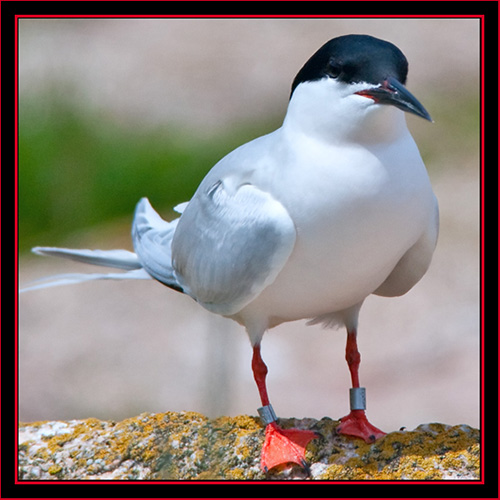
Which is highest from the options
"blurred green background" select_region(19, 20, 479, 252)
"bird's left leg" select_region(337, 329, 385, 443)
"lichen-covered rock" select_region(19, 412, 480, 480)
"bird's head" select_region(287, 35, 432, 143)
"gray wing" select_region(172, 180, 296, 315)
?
"blurred green background" select_region(19, 20, 479, 252)

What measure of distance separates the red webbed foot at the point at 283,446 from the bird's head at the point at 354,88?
1.22m

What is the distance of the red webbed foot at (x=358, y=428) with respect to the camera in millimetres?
4211

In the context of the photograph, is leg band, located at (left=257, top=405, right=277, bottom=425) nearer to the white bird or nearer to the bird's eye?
the white bird

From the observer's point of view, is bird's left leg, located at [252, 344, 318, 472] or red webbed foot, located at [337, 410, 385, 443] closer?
bird's left leg, located at [252, 344, 318, 472]

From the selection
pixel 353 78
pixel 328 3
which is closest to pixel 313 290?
pixel 353 78

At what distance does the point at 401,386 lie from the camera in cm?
787

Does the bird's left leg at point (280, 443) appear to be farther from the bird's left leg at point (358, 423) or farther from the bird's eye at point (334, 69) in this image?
the bird's eye at point (334, 69)

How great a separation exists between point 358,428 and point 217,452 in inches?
23.1

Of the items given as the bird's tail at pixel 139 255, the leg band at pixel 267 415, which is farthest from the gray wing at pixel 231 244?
the leg band at pixel 267 415

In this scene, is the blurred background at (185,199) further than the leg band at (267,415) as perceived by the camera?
Yes

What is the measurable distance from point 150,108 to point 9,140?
786 centimetres

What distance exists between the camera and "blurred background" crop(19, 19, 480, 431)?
7.70 m

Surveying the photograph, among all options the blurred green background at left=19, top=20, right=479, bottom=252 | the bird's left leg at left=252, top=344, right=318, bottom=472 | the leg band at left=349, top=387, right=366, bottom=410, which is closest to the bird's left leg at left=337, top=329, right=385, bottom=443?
the leg band at left=349, top=387, right=366, bottom=410

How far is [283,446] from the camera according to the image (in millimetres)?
4113
